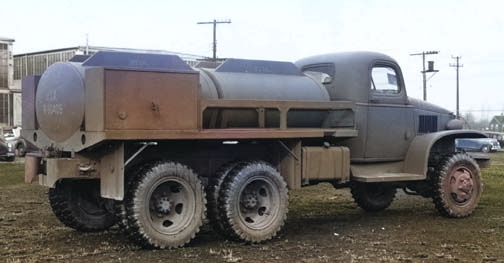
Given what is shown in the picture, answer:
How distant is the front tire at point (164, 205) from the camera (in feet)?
24.7

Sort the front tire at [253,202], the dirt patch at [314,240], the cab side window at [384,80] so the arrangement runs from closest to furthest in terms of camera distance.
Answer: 1. the dirt patch at [314,240]
2. the front tire at [253,202]
3. the cab side window at [384,80]

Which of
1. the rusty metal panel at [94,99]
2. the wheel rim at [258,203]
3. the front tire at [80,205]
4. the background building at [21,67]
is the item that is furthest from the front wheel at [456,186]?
the background building at [21,67]

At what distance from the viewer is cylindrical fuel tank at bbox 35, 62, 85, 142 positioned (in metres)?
7.63

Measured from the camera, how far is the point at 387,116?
33.7 feet

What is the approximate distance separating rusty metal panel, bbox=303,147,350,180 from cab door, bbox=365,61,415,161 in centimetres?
76

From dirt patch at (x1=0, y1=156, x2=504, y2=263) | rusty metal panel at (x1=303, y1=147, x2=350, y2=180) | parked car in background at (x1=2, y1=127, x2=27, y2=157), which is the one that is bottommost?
parked car in background at (x1=2, y1=127, x2=27, y2=157)

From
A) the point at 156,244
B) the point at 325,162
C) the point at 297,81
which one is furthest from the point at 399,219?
the point at 156,244

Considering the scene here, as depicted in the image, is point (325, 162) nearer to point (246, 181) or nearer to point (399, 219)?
point (246, 181)

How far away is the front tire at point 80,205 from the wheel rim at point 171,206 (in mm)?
1124

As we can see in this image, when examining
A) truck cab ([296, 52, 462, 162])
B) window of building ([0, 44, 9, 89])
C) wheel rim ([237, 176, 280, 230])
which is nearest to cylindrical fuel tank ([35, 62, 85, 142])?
wheel rim ([237, 176, 280, 230])

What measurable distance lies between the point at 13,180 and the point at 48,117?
10.3 m

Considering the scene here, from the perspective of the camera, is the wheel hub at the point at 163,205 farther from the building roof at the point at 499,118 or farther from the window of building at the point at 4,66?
the building roof at the point at 499,118

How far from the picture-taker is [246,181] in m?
8.21

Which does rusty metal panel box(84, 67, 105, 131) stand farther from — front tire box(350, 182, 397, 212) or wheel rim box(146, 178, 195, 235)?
front tire box(350, 182, 397, 212)
